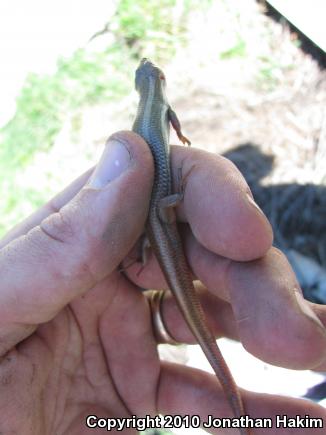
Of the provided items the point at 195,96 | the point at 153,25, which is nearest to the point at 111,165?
the point at 195,96

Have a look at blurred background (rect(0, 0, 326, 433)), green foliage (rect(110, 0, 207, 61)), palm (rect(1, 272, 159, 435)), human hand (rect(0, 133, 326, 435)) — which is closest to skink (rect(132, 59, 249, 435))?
human hand (rect(0, 133, 326, 435))

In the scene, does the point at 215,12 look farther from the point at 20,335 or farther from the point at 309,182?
the point at 20,335

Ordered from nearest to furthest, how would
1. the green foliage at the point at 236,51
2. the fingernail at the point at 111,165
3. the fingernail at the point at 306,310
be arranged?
the fingernail at the point at 306,310
the fingernail at the point at 111,165
the green foliage at the point at 236,51

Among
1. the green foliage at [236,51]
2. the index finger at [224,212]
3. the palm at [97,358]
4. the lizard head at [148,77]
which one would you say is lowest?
the palm at [97,358]

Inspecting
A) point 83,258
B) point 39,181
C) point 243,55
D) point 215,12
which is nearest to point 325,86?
point 243,55

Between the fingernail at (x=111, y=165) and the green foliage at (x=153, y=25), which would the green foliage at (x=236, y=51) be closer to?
the green foliage at (x=153, y=25)

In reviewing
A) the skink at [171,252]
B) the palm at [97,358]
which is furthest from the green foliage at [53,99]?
the palm at [97,358]

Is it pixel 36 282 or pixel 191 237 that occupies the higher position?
pixel 36 282
